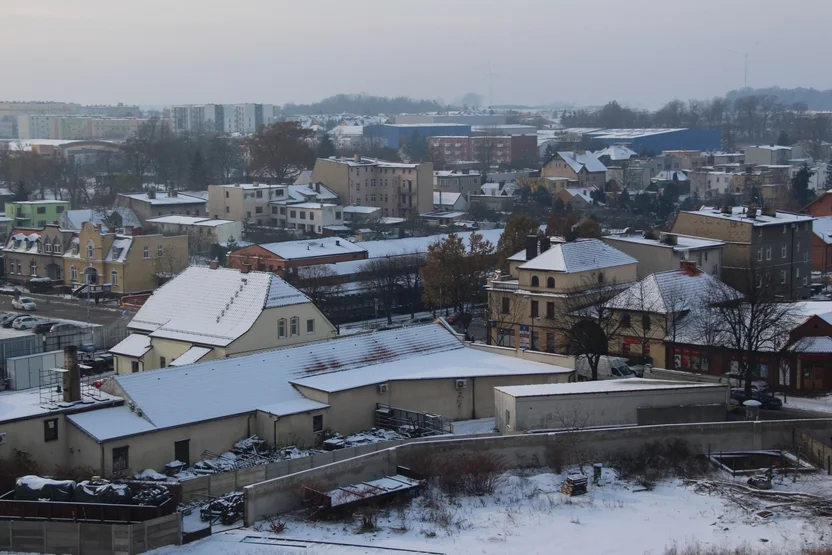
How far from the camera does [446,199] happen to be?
2515 inches

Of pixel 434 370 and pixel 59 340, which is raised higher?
pixel 434 370

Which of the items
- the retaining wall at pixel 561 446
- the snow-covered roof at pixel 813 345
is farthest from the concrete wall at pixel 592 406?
the snow-covered roof at pixel 813 345

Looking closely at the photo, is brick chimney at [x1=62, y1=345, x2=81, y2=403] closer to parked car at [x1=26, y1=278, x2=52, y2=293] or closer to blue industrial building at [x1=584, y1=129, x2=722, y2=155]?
parked car at [x1=26, y1=278, x2=52, y2=293]

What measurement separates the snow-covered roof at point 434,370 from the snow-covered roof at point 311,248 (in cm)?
1639

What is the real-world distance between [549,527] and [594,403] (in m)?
4.50

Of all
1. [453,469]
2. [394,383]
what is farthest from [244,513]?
[394,383]

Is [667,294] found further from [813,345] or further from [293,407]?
[293,407]

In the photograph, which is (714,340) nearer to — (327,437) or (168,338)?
(327,437)

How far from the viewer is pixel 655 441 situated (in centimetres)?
2008

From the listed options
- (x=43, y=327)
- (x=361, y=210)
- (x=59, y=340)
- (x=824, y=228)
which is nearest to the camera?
(x=59, y=340)

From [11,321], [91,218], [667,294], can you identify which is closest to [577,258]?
[667,294]

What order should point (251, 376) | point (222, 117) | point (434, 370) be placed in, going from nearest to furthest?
point (251, 376) < point (434, 370) < point (222, 117)

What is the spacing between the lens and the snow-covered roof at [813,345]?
24.3 meters

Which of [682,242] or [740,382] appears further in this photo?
[682,242]
